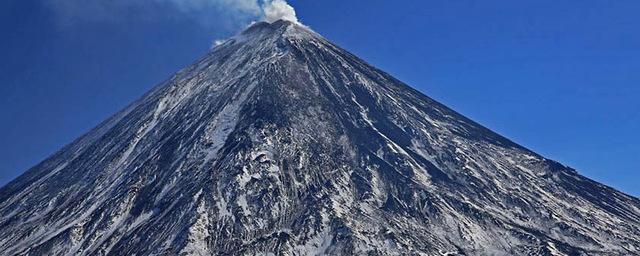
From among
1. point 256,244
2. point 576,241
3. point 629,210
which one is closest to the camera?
point 256,244

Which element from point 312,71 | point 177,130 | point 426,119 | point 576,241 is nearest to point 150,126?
point 177,130

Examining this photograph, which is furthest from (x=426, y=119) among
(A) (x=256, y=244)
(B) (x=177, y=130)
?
(A) (x=256, y=244)

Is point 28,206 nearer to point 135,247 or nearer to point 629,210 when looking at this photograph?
point 135,247

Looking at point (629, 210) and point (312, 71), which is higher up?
point (312, 71)

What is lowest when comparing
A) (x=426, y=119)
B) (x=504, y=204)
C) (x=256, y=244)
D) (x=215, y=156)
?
(x=256, y=244)

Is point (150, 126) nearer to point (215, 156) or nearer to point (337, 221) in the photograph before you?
point (215, 156)

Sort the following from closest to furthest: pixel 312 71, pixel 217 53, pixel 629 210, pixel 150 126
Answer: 1. pixel 629 210
2. pixel 150 126
3. pixel 312 71
4. pixel 217 53

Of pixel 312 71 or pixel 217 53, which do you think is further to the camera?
pixel 217 53
